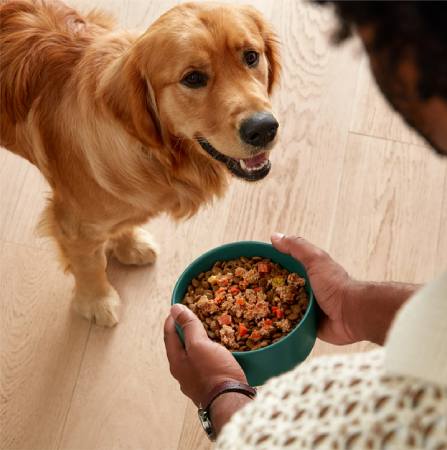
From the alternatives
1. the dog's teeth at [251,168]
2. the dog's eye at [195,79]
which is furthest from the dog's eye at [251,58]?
the dog's teeth at [251,168]

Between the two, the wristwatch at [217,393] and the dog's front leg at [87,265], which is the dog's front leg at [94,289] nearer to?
the dog's front leg at [87,265]

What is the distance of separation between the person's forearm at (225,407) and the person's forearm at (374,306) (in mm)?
293

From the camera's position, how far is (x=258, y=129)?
126 cm

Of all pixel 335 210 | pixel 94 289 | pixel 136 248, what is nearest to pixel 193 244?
pixel 136 248

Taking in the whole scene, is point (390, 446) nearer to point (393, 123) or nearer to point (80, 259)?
point (80, 259)

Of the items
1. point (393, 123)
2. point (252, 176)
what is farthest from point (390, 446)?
point (393, 123)

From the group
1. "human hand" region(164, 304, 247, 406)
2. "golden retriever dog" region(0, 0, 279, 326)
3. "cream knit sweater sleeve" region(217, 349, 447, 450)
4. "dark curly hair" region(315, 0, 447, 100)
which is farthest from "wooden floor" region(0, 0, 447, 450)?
"dark curly hair" region(315, 0, 447, 100)

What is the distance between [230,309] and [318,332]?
0.69 ft

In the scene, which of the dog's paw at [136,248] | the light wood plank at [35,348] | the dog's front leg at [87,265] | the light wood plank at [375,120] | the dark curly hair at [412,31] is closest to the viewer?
the dark curly hair at [412,31]

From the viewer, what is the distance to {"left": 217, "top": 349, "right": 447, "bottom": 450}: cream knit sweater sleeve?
0.50 metres

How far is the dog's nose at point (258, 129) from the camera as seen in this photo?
125cm

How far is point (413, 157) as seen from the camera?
1.96m

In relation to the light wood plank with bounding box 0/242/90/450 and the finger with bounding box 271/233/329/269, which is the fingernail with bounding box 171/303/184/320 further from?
the light wood plank with bounding box 0/242/90/450

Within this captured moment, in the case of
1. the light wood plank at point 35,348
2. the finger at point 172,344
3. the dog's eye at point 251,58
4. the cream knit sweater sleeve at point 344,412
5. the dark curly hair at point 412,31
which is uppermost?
the dark curly hair at point 412,31
